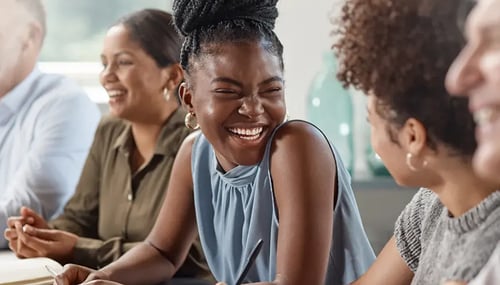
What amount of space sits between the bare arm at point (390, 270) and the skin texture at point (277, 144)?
0.50 ft

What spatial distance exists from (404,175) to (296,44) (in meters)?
1.95

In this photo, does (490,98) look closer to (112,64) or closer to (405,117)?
(405,117)

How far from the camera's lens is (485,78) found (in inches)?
31.4

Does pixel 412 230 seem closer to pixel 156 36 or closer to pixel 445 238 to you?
pixel 445 238

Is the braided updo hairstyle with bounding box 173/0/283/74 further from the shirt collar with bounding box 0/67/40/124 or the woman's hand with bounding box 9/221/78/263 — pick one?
the shirt collar with bounding box 0/67/40/124

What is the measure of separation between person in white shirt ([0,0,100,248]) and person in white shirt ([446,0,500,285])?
5.49ft

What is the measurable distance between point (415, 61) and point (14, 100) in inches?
73.3

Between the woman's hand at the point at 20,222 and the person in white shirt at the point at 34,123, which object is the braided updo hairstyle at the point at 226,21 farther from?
the person in white shirt at the point at 34,123

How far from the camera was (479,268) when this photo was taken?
3.07ft

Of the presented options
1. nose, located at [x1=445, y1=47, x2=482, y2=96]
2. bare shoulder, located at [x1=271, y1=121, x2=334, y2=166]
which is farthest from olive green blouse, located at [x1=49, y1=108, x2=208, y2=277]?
nose, located at [x1=445, y1=47, x2=482, y2=96]

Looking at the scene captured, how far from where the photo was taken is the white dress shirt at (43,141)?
2430 mm

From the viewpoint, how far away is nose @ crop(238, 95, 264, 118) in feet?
4.84

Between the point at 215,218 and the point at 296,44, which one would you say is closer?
the point at 215,218

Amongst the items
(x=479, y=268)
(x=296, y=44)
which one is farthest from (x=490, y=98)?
(x=296, y=44)
